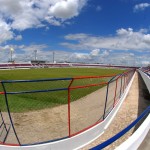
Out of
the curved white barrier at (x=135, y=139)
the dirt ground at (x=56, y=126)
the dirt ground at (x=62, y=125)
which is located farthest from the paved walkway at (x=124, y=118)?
the curved white barrier at (x=135, y=139)

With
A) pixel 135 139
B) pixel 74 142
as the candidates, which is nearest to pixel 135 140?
pixel 135 139

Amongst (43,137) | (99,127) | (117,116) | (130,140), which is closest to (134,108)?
(117,116)

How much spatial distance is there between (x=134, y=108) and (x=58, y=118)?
4.88m

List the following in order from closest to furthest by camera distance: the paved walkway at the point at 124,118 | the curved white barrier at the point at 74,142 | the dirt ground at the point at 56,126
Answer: the curved white barrier at the point at 74,142, the dirt ground at the point at 56,126, the paved walkway at the point at 124,118

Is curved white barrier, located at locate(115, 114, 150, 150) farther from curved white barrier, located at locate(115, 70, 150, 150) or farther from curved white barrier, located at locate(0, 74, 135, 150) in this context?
curved white barrier, located at locate(0, 74, 135, 150)

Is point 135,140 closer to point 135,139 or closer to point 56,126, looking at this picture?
point 135,139

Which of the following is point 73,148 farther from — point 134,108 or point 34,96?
point 34,96

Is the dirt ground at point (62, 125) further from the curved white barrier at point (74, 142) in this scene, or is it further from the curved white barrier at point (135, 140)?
the curved white barrier at point (135, 140)

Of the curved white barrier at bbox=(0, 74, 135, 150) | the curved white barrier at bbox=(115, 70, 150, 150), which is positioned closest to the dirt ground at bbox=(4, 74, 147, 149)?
the curved white barrier at bbox=(0, 74, 135, 150)

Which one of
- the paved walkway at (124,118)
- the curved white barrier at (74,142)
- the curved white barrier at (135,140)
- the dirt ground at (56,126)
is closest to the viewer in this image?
the curved white barrier at (135,140)

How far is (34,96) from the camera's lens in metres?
17.6

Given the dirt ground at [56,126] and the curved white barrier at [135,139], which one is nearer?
the curved white barrier at [135,139]

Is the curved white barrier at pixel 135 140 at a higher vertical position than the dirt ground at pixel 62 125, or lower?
higher

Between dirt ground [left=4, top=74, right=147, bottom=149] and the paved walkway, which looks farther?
the paved walkway
